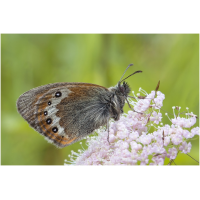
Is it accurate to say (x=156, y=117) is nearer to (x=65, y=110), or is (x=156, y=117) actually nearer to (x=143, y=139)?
(x=143, y=139)

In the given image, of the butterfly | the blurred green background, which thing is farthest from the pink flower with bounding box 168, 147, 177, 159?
the blurred green background

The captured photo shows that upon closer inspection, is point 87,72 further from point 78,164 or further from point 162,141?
point 162,141

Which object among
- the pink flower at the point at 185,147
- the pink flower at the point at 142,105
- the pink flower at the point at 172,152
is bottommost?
the pink flower at the point at 172,152

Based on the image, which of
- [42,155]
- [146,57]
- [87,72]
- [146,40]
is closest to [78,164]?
[42,155]

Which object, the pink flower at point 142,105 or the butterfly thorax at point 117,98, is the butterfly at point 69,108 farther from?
the pink flower at point 142,105

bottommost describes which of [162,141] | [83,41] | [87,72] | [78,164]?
[78,164]

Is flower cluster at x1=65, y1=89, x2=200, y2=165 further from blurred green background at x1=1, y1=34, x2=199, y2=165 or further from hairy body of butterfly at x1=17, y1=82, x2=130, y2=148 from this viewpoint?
blurred green background at x1=1, y1=34, x2=199, y2=165

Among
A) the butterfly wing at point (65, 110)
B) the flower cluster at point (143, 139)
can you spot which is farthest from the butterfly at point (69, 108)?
the flower cluster at point (143, 139)
